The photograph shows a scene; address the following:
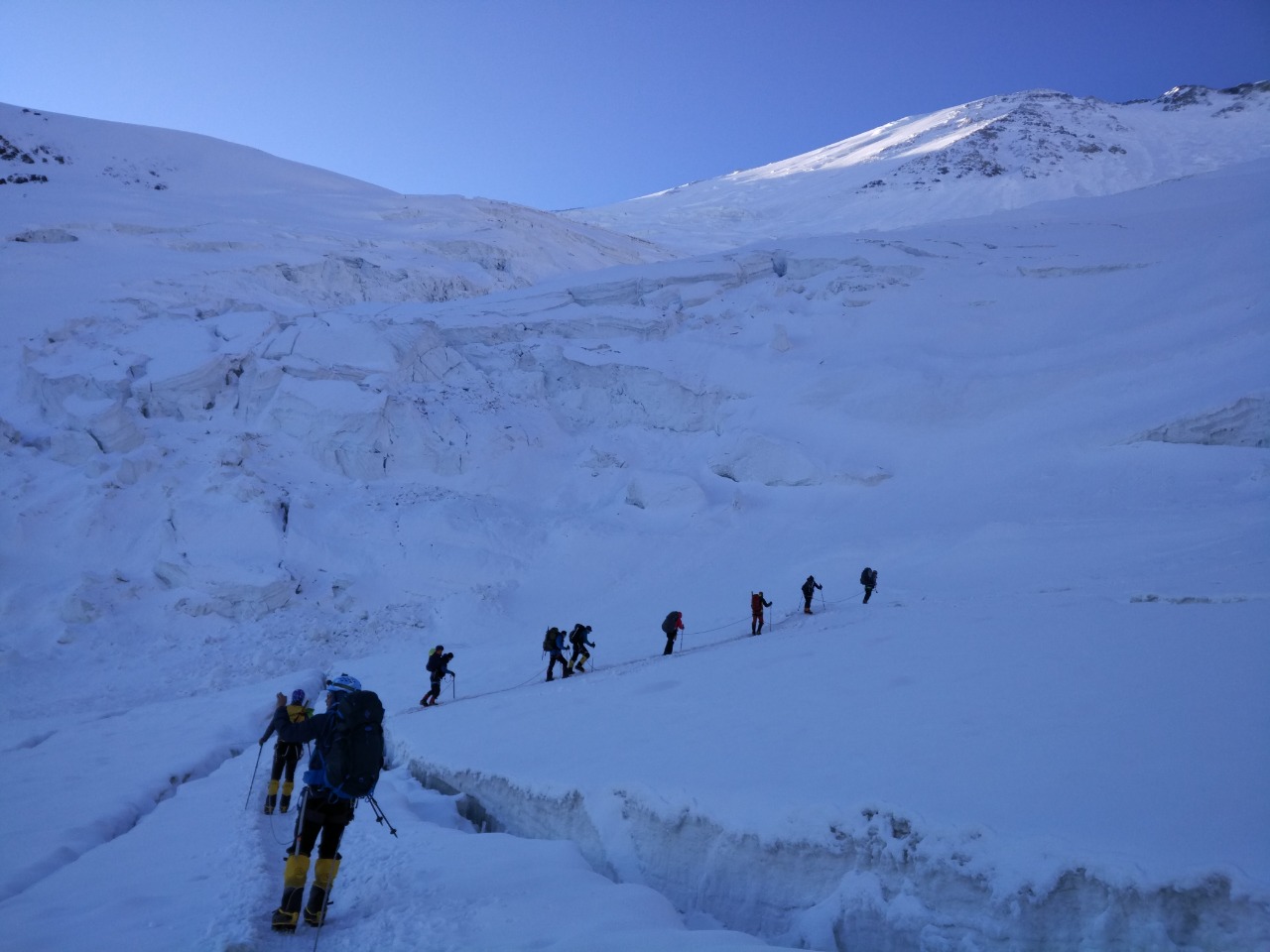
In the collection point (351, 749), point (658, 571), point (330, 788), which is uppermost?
point (351, 749)

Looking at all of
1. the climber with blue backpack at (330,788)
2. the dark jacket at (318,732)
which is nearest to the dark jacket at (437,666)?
the dark jacket at (318,732)

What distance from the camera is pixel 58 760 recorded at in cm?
1089

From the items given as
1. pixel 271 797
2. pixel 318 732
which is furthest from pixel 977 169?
pixel 318 732

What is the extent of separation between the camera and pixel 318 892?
473 centimetres

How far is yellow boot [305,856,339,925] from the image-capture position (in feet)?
15.5

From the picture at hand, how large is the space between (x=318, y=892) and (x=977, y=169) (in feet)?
262

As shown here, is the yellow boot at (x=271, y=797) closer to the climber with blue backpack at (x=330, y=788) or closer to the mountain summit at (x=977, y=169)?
the climber with blue backpack at (x=330, y=788)

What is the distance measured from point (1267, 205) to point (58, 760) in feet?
136

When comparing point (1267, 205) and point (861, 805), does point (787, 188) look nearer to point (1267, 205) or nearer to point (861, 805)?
point (1267, 205)

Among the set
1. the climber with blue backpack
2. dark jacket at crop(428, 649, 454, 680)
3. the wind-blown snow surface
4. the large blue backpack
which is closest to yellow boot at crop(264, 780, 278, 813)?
the wind-blown snow surface

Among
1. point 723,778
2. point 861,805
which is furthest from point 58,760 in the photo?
point 861,805

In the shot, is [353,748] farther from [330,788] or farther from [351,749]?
[330,788]

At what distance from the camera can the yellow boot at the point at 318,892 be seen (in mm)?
4711

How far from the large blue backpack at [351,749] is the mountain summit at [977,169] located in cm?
5893
